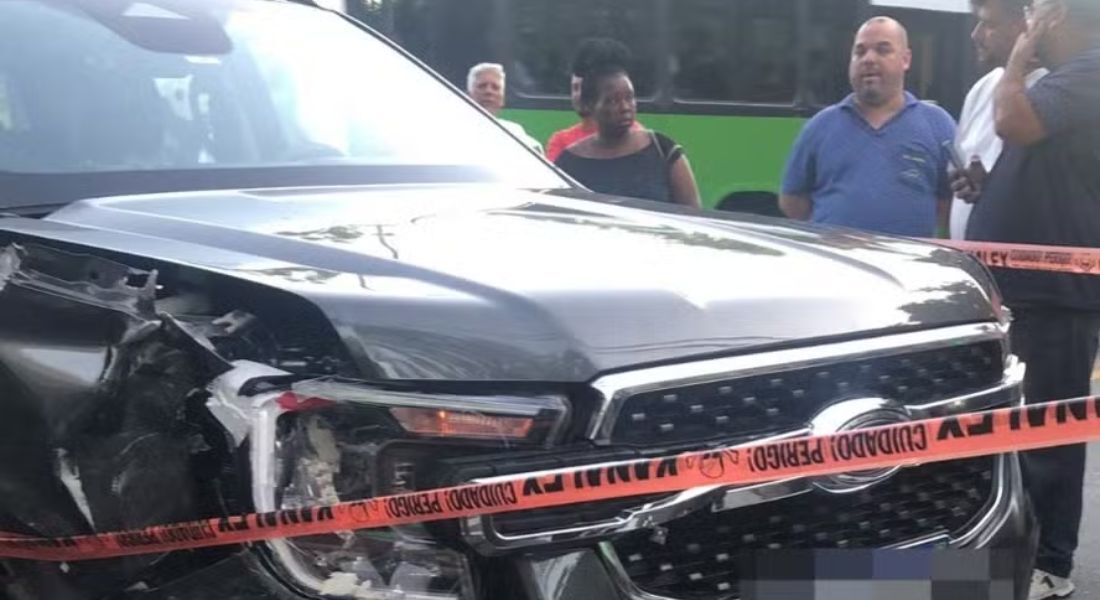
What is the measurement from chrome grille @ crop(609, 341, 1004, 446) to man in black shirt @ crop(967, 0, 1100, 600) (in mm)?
1704

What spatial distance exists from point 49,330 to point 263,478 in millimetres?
647

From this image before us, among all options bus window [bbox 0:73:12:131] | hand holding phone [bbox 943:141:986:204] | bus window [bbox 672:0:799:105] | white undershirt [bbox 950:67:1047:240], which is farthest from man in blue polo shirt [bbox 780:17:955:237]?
bus window [bbox 672:0:799:105]

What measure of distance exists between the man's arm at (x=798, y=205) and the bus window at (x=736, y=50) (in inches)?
233

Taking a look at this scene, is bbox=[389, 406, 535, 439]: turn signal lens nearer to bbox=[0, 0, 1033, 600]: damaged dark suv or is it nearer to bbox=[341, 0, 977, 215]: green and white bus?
bbox=[0, 0, 1033, 600]: damaged dark suv

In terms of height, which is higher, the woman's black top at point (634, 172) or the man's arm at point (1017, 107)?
the man's arm at point (1017, 107)

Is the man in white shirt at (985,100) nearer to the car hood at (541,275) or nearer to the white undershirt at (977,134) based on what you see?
the white undershirt at (977,134)

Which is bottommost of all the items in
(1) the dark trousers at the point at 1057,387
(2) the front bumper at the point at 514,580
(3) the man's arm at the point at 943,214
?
(1) the dark trousers at the point at 1057,387

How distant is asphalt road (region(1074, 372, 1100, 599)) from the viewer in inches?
182

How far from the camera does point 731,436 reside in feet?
7.74

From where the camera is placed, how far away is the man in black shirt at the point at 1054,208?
13.7 ft

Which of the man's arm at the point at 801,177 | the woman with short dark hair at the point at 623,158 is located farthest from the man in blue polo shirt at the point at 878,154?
the woman with short dark hair at the point at 623,158

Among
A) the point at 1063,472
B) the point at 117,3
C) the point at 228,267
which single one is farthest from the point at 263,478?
the point at 1063,472

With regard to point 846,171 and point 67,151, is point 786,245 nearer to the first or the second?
point 67,151

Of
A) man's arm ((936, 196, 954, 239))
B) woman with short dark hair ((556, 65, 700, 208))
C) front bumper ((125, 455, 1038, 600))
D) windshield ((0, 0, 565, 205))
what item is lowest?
man's arm ((936, 196, 954, 239))
